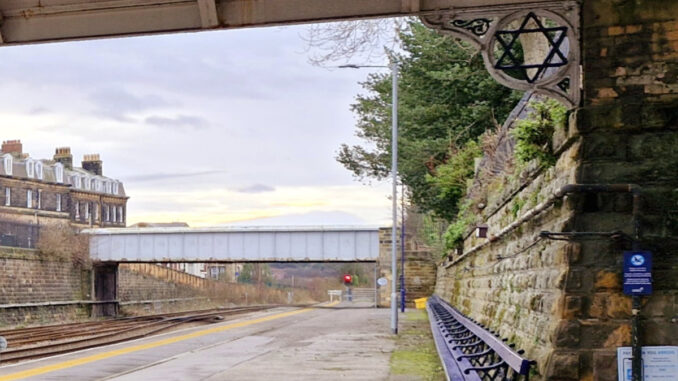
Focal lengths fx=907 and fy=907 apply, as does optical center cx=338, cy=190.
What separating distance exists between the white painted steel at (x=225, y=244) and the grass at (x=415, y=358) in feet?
88.8

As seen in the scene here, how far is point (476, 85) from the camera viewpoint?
30.5 m

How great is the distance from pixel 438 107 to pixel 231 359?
15871 millimetres

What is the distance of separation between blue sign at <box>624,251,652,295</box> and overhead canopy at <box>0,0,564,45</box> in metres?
2.66

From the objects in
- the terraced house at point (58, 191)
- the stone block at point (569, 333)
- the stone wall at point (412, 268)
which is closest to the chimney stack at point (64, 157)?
the terraced house at point (58, 191)

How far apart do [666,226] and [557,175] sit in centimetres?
138

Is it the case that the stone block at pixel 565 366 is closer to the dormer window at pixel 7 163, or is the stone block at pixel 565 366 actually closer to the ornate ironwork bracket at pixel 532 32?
the ornate ironwork bracket at pixel 532 32

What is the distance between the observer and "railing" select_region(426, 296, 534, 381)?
828cm

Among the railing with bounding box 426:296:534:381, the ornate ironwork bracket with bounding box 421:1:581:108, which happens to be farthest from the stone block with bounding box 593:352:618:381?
the ornate ironwork bracket with bounding box 421:1:581:108

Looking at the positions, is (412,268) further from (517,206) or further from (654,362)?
(654,362)

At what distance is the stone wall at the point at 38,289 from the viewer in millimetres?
42844

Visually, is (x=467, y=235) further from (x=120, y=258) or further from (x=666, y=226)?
(x=120, y=258)

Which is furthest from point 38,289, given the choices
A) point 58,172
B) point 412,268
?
point 58,172

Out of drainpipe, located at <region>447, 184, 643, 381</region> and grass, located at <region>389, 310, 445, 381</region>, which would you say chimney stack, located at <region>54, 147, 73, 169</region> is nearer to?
grass, located at <region>389, 310, 445, 381</region>

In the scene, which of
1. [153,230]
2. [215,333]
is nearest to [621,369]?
[215,333]
